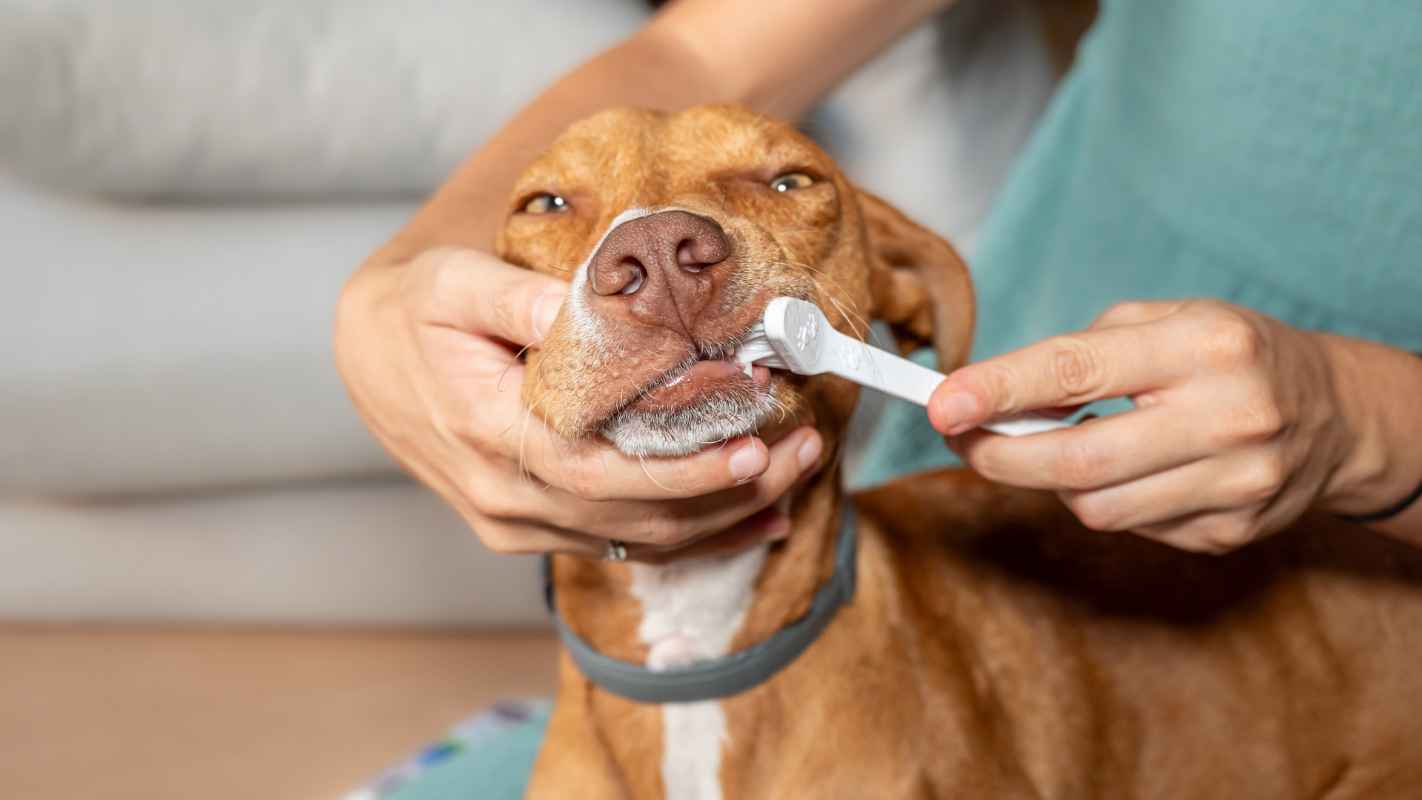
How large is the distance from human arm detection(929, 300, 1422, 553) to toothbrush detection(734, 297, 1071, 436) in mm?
57

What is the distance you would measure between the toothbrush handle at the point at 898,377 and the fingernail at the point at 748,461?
114mm

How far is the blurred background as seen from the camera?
253 centimetres

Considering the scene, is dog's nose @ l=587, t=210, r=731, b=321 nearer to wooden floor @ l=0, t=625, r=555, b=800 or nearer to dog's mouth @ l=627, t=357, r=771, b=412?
dog's mouth @ l=627, t=357, r=771, b=412

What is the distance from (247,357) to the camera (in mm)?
2691

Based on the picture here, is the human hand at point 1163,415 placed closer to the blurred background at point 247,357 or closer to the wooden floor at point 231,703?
the blurred background at point 247,357

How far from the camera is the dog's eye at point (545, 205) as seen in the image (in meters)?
1.55

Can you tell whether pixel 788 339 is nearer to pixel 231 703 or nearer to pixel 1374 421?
pixel 1374 421

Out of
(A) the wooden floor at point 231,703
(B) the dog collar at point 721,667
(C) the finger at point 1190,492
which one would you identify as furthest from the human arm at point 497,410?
(A) the wooden floor at point 231,703

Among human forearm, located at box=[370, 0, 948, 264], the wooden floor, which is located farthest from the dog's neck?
the wooden floor

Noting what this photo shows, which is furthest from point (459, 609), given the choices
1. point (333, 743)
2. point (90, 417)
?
point (90, 417)

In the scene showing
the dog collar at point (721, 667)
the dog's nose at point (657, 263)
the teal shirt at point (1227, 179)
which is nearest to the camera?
the dog's nose at point (657, 263)

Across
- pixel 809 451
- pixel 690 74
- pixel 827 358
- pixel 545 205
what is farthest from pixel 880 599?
pixel 690 74

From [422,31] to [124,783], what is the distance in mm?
1700

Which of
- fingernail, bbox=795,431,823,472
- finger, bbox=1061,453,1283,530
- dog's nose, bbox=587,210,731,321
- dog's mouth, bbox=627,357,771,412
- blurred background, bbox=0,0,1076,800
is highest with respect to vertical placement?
dog's nose, bbox=587,210,731,321
